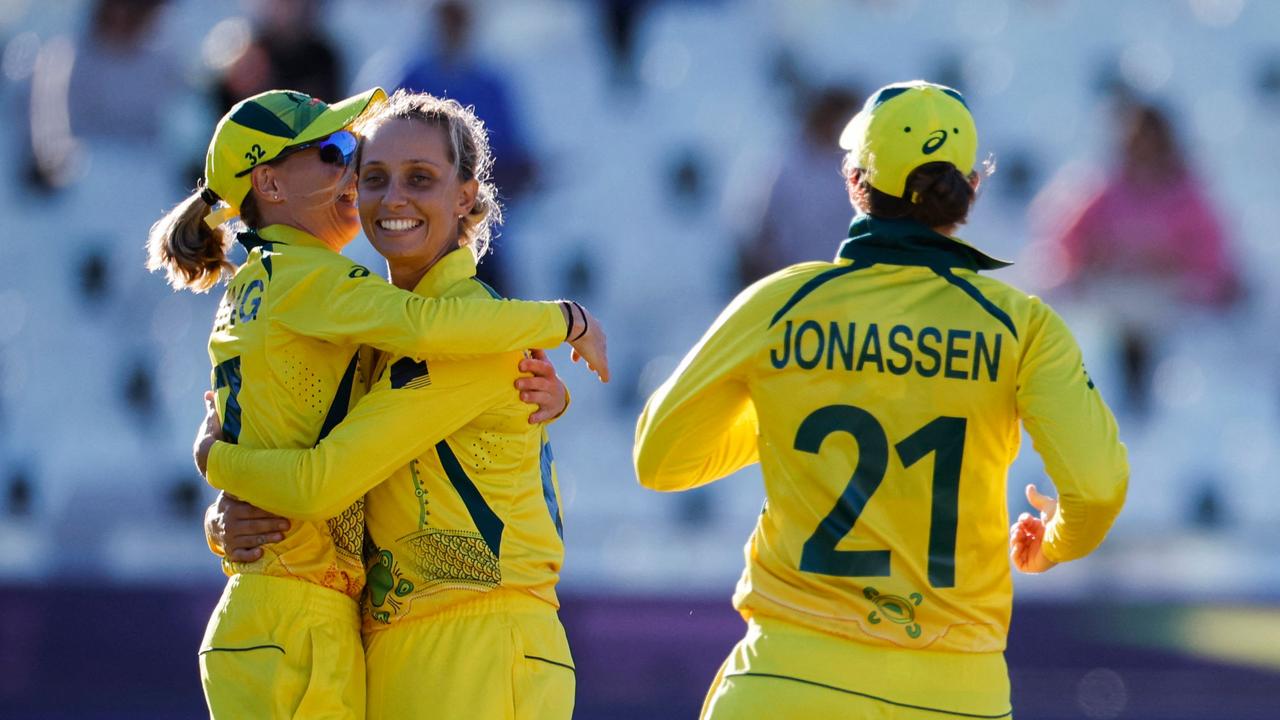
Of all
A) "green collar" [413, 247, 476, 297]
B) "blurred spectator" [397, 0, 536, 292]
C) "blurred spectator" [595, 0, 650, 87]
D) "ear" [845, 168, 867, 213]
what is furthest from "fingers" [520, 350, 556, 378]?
"blurred spectator" [595, 0, 650, 87]

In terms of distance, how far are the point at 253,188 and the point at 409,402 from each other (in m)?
0.60

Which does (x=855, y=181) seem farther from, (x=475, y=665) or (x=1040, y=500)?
(x=475, y=665)

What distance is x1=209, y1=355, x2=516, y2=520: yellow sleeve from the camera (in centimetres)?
315

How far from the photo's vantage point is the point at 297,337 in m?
3.28

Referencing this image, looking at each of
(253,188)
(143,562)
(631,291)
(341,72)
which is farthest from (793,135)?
(253,188)

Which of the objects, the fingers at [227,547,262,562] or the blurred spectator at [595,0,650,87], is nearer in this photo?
the fingers at [227,547,262,562]

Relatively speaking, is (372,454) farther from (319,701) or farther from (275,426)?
(319,701)

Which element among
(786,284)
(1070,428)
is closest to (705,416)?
(786,284)

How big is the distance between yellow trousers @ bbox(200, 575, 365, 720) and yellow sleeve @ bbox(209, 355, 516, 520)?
0.56ft

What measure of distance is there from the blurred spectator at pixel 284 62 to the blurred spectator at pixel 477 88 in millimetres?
352

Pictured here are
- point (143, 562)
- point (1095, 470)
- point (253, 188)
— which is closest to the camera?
point (1095, 470)

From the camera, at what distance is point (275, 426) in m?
3.29

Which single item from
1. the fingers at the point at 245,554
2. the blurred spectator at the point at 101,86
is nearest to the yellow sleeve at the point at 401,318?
the fingers at the point at 245,554

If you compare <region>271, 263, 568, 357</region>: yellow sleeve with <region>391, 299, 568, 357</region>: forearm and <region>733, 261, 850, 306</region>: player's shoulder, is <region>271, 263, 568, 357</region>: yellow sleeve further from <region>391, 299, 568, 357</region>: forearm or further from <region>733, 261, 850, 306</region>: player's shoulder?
<region>733, 261, 850, 306</region>: player's shoulder
